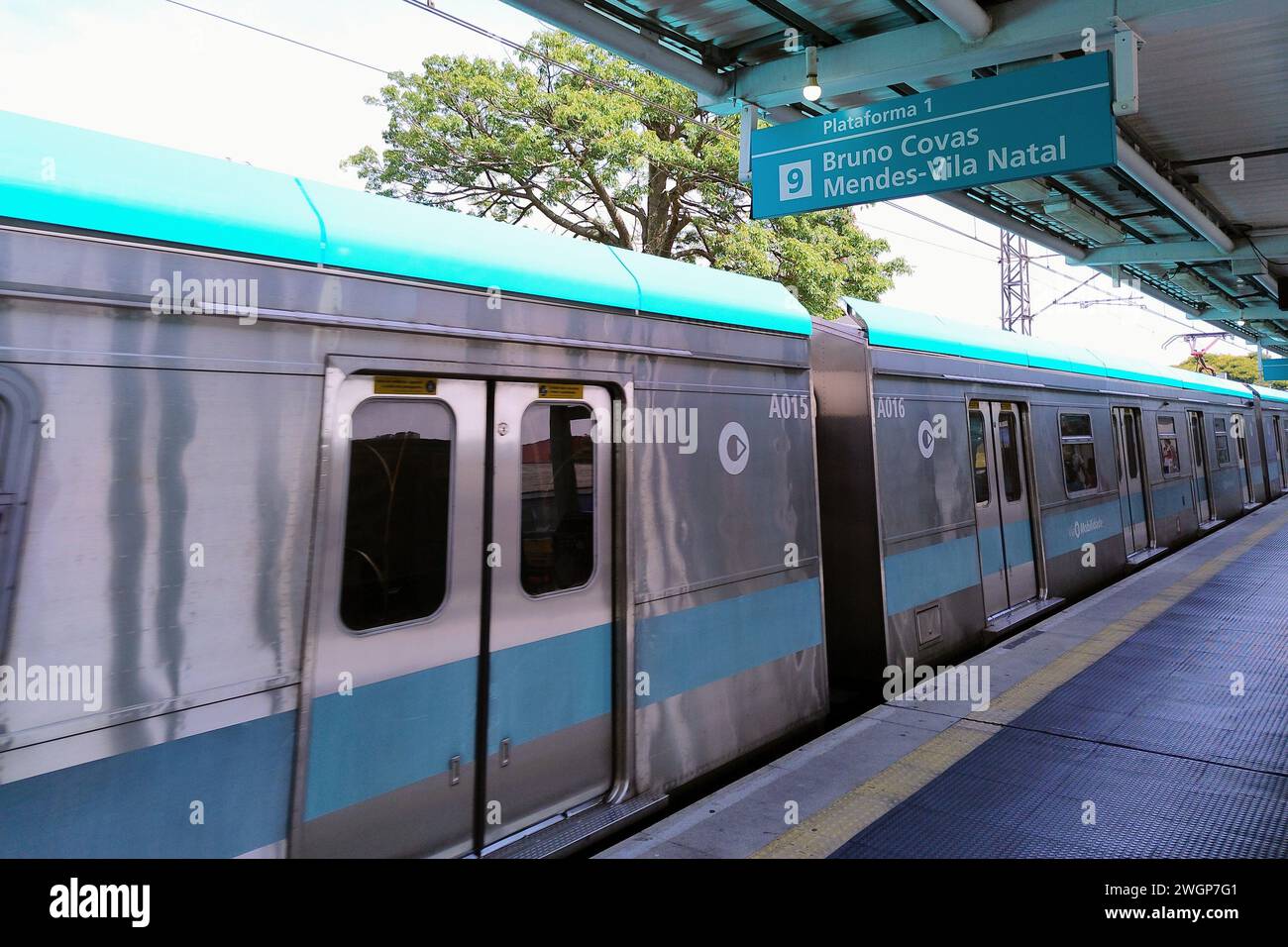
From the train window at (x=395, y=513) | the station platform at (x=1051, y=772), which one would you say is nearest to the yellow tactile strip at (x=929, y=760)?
the station platform at (x=1051, y=772)

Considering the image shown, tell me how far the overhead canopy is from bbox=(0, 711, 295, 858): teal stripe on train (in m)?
4.62

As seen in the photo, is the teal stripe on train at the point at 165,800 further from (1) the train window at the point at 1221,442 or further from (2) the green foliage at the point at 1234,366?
(2) the green foliage at the point at 1234,366

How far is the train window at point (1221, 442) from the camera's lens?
15617mm

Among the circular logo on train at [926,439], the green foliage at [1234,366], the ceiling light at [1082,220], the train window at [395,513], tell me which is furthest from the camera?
the green foliage at [1234,366]

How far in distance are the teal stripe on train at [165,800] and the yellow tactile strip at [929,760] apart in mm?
2061

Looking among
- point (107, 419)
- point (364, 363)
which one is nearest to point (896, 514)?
point (364, 363)

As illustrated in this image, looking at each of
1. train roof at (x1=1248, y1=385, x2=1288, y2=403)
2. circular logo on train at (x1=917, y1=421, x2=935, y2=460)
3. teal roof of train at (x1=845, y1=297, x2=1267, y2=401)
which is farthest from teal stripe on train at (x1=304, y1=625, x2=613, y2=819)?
train roof at (x1=1248, y1=385, x2=1288, y2=403)

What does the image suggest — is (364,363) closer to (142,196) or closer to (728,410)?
(142,196)

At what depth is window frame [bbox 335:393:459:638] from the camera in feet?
9.50

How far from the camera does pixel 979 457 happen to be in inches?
289

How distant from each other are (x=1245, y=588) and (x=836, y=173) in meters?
7.32

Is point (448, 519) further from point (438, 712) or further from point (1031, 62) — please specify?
point (1031, 62)

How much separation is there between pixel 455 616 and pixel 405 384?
954 millimetres

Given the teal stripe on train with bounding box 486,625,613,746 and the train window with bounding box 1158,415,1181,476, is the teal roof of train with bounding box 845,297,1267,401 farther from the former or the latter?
the teal stripe on train with bounding box 486,625,613,746
